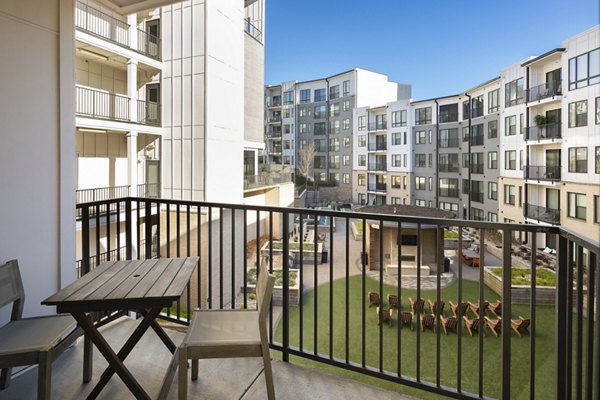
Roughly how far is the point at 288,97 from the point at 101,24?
2895cm

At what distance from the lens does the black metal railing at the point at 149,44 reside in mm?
12982

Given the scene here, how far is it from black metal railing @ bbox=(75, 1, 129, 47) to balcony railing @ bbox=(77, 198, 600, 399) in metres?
5.80

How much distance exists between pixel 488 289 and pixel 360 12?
2662cm

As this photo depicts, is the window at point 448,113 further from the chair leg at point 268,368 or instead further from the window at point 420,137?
the chair leg at point 268,368

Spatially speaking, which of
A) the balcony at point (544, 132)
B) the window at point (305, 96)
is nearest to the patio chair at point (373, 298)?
the balcony at point (544, 132)

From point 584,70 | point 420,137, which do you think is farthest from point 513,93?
point 420,137

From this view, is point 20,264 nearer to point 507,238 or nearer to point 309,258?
point 507,238

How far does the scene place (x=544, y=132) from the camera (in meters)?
18.4

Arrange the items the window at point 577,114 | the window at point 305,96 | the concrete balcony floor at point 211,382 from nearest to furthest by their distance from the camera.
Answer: the concrete balcony floor at point 211,382 < the window at point 577,114 < the window at point 305,96

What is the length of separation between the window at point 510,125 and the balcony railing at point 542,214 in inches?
175

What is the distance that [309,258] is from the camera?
1538 centimetres

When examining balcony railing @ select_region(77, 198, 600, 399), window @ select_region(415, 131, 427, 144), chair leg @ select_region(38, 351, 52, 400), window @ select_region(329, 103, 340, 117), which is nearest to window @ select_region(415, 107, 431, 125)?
window @ select_region(415, 131, 427, 144)

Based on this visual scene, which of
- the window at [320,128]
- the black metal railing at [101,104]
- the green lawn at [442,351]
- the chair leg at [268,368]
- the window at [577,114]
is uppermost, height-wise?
the window at [320,128]

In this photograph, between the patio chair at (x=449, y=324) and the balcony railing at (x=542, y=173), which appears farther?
the balcony railing at (x=542, y=173)
